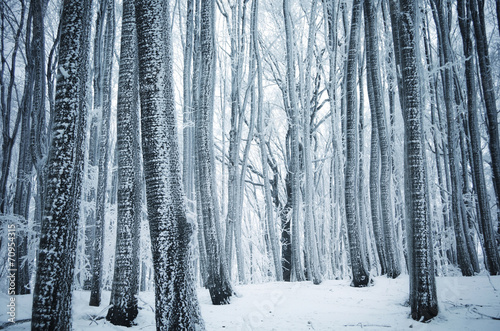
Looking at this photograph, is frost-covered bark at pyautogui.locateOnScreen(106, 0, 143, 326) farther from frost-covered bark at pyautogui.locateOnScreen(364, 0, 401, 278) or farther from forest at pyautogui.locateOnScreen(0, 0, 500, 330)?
frost-covered bark at pyautogui.locateOnScreen(364, 0, 401, 278)

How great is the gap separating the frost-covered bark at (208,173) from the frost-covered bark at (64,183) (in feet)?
8.44

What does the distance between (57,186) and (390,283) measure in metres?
6.20

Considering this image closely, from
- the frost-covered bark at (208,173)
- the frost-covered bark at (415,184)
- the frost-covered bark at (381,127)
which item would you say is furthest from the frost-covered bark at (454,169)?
the frost-covered bark at (208,173)

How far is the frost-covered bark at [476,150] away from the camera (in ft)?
21.4

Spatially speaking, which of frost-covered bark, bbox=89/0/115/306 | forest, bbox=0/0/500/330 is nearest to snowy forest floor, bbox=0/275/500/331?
forest, bbox=0/0/500/330

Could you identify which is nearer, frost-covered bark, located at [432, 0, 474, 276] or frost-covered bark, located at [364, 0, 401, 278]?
frost-covered bark, located at [364, 0, 401, 278]

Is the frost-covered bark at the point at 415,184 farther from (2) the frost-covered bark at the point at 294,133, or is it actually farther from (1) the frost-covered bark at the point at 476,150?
(2) the frost-covered bark at the point at 294,133

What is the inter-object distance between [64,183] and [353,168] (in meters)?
5.60

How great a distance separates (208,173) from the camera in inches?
219

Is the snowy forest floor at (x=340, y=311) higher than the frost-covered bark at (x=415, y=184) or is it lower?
lower

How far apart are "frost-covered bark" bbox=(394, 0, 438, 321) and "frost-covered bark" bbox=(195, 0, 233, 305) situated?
308cm

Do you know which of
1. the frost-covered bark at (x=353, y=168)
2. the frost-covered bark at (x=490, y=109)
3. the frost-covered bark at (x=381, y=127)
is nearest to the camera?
the frost-covered bark at (x=353, y=168)

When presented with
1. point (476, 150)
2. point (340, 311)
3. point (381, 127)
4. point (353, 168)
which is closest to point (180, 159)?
point (353, 168)

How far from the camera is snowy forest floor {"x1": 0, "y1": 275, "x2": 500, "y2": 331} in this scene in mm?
3557
